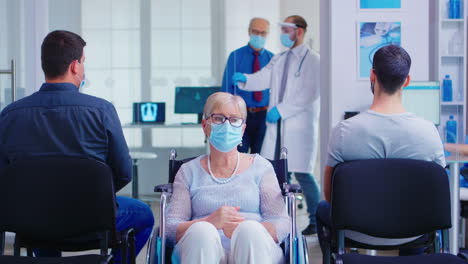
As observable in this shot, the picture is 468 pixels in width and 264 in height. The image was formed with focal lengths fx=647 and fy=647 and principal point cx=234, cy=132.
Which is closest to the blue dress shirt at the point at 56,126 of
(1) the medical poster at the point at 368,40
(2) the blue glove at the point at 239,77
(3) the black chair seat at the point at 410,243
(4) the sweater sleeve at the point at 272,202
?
(4) the sweater sleeve at the point at 272,202

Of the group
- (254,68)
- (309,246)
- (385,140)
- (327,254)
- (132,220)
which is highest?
(254,68)

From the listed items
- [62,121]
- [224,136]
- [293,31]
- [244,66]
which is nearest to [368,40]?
[293,31]

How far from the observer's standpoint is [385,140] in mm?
2680

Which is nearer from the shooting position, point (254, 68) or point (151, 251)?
point (151, 251)

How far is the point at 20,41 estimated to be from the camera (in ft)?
15.5

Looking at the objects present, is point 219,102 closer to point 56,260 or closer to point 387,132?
point 387,132

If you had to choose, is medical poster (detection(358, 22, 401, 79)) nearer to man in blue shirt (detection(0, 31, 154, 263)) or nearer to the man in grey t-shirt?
the man in grey t-shirt

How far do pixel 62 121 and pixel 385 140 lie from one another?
134 centimetres

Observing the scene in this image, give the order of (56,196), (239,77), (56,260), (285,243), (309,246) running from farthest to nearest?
1. (239,77)
2. (309,246)
3. (285,243)
4. (56,196)
5. (56,260)

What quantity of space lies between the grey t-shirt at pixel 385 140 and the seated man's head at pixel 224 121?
431 millimetres

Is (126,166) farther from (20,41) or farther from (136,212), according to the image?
(20,41)

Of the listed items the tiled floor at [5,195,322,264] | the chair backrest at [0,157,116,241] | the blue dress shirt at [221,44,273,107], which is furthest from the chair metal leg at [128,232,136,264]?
the blue dress shirt at [221,44,273,107]

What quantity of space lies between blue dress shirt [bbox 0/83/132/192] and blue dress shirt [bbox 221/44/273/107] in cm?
268

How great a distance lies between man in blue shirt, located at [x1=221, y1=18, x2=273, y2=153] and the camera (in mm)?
5344
